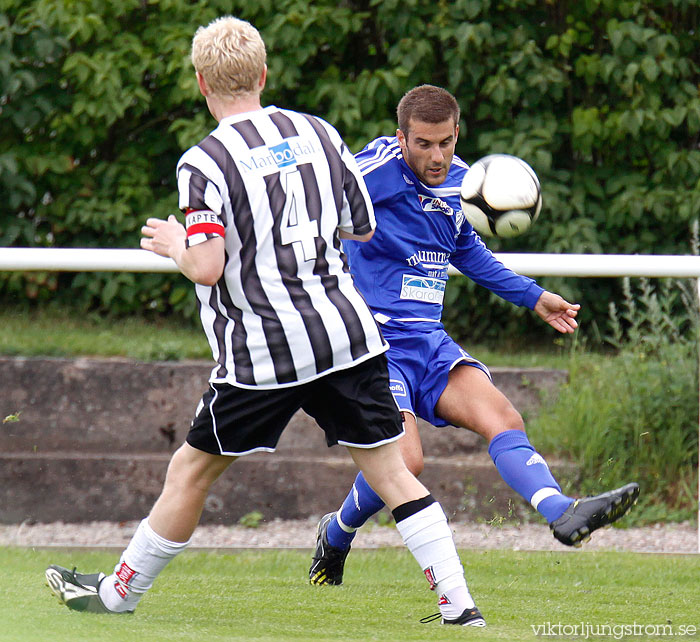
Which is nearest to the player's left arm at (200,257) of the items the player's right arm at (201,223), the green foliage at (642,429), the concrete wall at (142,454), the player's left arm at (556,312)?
the player's right arm at (201,223)

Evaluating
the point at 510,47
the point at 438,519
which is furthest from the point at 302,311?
the point at 510,47

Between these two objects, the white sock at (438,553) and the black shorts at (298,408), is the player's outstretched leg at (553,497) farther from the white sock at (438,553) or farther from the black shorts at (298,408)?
the black shorts at (298,408)

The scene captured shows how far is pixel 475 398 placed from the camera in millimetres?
3760

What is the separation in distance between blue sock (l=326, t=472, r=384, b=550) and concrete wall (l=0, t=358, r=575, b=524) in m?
1.47

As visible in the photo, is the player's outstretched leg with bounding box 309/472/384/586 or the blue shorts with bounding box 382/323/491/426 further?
the player's outstretched leg with bounding box 309/472/384/586

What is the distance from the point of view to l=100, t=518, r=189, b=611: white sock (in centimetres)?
315

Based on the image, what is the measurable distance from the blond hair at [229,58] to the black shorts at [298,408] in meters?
0.83

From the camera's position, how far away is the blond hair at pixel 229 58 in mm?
2916

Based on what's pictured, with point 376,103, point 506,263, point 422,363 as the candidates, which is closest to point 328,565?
point 422,363

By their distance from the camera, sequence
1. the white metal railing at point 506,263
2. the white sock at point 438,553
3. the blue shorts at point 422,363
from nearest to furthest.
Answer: the white sock at point 438,553 → the blue shorts at point 422,363 → the white metal railing at point 506,263

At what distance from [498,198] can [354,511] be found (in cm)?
126

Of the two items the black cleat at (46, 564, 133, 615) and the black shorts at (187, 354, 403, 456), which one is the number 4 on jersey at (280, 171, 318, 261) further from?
the black cleat at (46, 564, 133, 615)

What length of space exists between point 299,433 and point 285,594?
1996 millimetres

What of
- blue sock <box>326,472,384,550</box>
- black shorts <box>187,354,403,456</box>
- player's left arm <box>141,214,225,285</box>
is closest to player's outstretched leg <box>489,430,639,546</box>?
blue sock <box>326,472,384,550</box>
